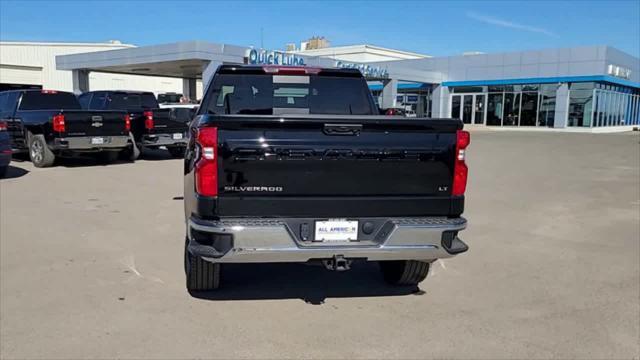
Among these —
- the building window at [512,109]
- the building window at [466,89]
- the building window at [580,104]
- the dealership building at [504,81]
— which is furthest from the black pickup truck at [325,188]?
the building window at [466,89]

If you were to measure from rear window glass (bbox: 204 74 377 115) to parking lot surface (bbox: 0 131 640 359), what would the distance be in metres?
1.71

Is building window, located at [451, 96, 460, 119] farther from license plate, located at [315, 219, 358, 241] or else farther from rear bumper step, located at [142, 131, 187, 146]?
license plate, located at [315, 219, 358, 241]

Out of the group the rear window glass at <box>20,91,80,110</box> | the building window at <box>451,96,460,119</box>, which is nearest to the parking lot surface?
the rear window glass at <box>20,91,80,110</box>

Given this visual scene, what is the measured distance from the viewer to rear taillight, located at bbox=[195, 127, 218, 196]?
381 centimetres

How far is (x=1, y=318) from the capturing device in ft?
13.9

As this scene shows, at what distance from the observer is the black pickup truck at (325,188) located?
3.85 metres

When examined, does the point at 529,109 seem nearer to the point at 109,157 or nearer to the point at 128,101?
the point at 128,101

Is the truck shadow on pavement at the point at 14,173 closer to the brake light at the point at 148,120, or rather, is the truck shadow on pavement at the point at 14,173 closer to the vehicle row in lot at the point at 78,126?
the vehicle row in lot at the point at 78,126

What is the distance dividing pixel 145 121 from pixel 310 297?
12.3 meters

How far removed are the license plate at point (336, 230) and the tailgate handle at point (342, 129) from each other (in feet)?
2.15

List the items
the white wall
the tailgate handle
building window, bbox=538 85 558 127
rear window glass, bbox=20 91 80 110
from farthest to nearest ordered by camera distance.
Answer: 1. the white wall
2. building window, bbox=538 85 558 127
3. rear window glass, bbox=20 91 80 110
4. the tailgate handle

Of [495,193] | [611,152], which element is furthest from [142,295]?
[611,152]

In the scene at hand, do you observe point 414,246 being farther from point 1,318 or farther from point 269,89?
point 1,318

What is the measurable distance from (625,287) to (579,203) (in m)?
4.87
